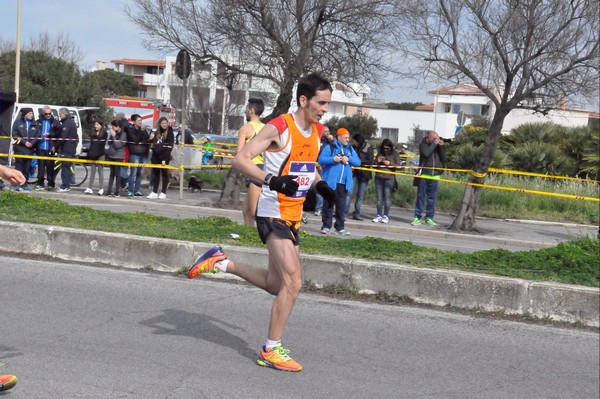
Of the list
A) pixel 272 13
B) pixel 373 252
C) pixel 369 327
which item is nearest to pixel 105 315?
pixel 369 327

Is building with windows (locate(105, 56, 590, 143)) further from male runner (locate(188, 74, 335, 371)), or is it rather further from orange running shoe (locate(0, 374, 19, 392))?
orange running shoe (locate(0, 374, 19, 392))

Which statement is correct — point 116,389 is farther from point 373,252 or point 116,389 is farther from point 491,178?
point 491,178

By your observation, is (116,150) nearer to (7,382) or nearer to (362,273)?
(362,273)

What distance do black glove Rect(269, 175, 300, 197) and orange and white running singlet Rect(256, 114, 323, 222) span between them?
1.08 ft

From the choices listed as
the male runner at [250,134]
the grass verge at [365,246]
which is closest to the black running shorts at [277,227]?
the grass verge at [365,246]

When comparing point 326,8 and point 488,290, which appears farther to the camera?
point 326,8

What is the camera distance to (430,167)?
1794 centimetres

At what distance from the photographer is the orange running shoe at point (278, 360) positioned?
6.10 metres

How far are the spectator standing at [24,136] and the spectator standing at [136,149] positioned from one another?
2171mm

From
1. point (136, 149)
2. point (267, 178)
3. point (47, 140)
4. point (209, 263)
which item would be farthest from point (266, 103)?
point (267, 178)

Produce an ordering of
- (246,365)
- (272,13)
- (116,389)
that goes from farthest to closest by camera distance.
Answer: (272,13)
(246,365)
(116,389)

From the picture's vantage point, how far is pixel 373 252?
9.45 meters

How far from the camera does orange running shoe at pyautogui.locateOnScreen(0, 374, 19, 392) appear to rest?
516 centimetres

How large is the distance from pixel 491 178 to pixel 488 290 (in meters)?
16.8
